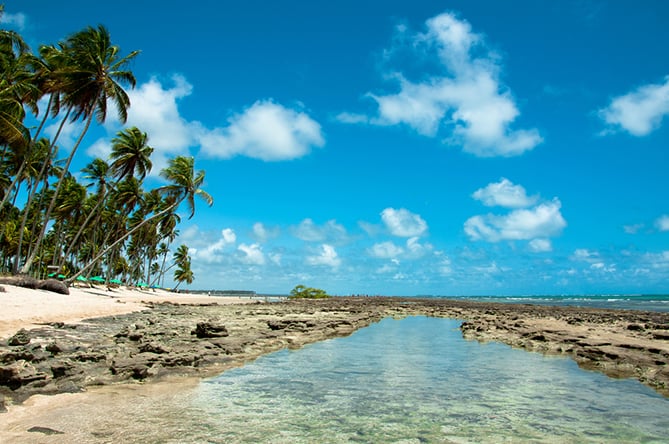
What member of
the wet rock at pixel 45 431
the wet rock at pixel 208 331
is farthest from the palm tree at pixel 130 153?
the wet rock at pixel 45 431

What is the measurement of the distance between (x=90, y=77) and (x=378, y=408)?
103 feet

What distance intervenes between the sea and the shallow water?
0.02m

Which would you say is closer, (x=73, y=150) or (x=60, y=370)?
(x=60, y=370)

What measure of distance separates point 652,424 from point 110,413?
902cm

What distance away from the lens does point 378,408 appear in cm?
745

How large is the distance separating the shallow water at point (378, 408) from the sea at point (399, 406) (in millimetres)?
20

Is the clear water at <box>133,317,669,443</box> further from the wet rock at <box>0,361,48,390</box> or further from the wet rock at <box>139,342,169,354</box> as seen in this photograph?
the wet rock at <box>0,361,48,390</box>

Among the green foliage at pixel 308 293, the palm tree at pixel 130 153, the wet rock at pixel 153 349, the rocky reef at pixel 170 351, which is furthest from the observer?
the green foliage at pixel 308 293

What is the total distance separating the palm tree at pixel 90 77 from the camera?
92.4 feet

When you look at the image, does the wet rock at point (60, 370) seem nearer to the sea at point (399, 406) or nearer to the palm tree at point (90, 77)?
the sea at point (399, 406)

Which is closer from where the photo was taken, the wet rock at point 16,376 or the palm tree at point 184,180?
the wet rock at point 16,376

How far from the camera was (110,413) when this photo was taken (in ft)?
21.7

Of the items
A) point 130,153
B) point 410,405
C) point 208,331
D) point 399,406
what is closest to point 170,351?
point 208,331

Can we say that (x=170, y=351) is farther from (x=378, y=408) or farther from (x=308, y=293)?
(x=308, y=293)
